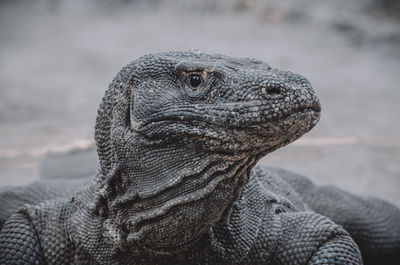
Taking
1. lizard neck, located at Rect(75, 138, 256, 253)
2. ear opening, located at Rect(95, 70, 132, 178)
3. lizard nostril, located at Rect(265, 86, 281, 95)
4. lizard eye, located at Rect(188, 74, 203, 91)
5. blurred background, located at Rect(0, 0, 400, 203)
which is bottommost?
blurred background, located at Rect(0, 0, 400, 203)

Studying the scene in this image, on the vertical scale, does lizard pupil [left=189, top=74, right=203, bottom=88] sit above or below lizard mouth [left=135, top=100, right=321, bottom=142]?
above

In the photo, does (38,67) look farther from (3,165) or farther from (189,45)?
(3,165)

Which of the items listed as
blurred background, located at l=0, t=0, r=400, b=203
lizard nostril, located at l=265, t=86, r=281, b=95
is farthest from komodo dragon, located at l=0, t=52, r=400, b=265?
blurred background, located at l=0, t=0, r=400, b=203

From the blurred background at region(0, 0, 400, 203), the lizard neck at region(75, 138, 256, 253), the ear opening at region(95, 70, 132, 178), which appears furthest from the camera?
the blurred background at region(0, 0, 400, 203)

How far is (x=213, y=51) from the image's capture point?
10.8 m

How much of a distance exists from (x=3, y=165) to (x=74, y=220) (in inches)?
150

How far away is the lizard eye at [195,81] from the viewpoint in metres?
2.42

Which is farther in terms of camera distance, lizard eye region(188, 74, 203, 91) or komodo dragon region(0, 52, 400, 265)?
lizard eye region(188, 74, 203, 91)

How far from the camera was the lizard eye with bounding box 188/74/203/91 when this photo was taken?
2416mm

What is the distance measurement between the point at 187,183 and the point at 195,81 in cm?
44

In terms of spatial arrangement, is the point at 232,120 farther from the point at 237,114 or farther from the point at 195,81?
the point at 195,81

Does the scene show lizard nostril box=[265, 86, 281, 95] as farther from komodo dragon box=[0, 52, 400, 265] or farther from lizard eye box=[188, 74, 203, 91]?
lizard eye box=[188, 74, 203, 91]

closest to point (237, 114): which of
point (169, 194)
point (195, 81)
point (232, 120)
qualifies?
point (232, 120)

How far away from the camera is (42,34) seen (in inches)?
467
